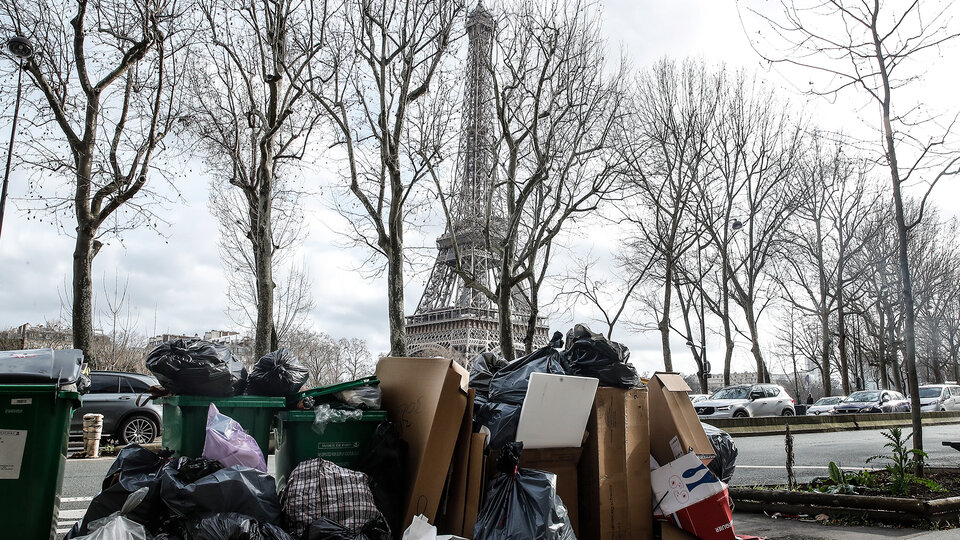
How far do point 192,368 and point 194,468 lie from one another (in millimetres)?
834

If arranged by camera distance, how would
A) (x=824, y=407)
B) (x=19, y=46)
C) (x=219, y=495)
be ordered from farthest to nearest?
1. (x=824, y=407)
2. (x=19, y=46)
3. (x=219, y=495)

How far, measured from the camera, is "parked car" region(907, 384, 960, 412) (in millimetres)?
25422

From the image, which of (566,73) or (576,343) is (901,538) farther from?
(566,73)

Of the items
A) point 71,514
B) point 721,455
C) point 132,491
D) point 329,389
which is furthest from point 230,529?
point 71,514

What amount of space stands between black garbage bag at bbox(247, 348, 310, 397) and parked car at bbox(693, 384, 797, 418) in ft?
58.1

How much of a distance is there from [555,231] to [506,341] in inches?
137

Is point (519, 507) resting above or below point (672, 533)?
above

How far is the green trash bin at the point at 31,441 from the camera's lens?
3.55 metres

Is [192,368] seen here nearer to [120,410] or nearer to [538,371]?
[538,371]

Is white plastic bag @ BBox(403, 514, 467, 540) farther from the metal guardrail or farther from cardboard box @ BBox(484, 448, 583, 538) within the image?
the metal guardrail

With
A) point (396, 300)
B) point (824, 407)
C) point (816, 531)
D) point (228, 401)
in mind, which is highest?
point (396, 300)

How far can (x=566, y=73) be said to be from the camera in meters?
15.0

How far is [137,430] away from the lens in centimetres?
1223

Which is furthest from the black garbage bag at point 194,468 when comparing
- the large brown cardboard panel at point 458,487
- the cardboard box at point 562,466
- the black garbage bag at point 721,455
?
the black garbage bag at point 721,455
